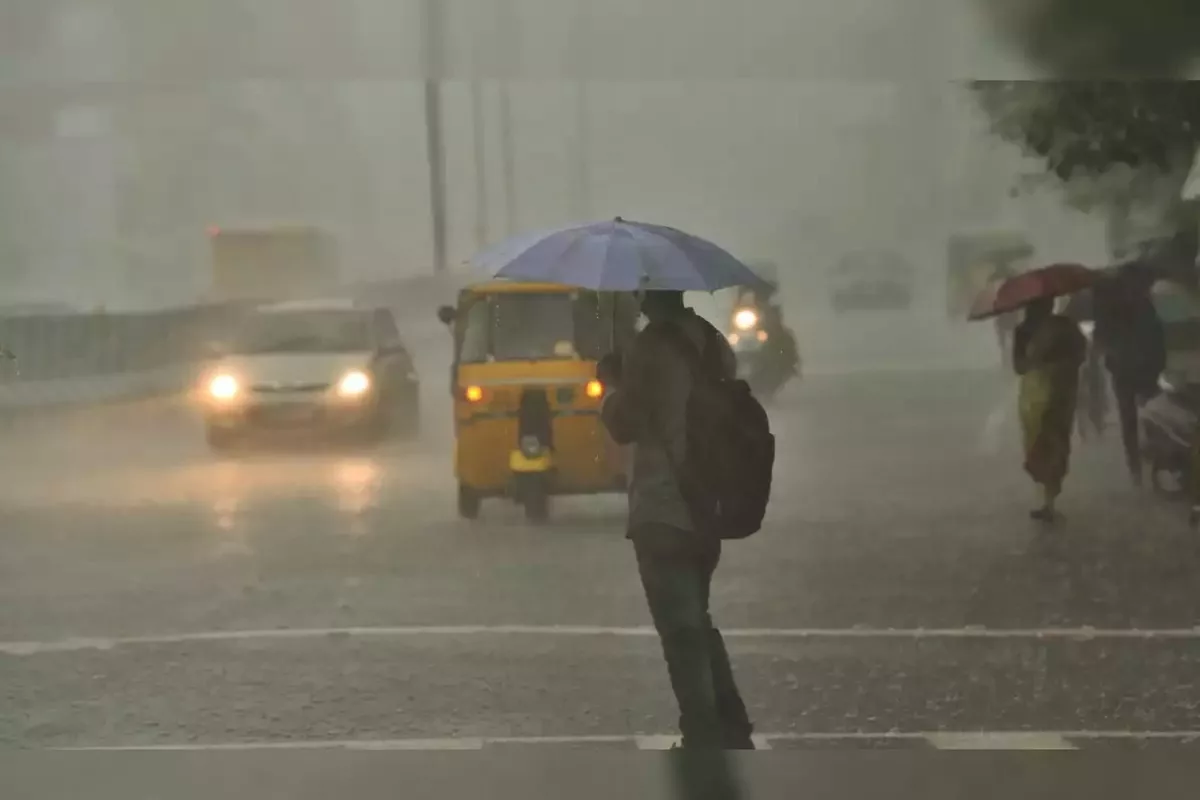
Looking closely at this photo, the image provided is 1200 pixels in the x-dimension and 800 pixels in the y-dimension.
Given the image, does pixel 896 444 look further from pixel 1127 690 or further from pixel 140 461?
pixel 140 461

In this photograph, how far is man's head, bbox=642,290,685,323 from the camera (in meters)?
3.97

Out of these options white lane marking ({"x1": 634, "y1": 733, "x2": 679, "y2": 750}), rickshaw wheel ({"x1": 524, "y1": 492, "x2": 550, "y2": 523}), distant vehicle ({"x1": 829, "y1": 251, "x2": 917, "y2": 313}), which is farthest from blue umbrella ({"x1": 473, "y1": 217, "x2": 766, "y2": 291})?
white lane marking ({"x1": 634, "y1": 733, "x2": 679, "y2": 750})

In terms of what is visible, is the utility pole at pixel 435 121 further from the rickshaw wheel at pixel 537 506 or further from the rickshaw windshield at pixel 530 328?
the rickshaw wheel at pixel 537 506

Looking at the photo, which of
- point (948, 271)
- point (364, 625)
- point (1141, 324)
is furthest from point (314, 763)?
point (1141, 324)

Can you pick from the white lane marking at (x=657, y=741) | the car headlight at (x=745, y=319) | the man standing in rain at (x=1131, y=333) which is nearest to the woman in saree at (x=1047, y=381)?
the man standing in rain at (x=1131, y=333)

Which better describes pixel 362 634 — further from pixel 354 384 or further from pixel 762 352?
pixel 762 352

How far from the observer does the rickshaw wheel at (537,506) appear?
4344 mm

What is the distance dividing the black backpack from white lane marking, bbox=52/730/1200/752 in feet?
2.47

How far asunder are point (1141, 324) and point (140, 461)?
11.3 feet

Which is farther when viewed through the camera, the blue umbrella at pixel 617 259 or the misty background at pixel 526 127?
the misty background at pixel 526 127

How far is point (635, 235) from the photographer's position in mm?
4008

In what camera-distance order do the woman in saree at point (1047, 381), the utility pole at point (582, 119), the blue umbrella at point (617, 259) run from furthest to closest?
the woman in saree at point (1047, 381)
the utility pole at point (582, 119)
the blue umbrella at point (617, 259)

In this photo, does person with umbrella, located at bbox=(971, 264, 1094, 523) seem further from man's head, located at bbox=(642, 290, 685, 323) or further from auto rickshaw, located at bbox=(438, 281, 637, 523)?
auto rickshaw, located at bbox=(438, 281, 637, 523)

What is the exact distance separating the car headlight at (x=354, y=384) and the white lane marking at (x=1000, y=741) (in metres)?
2.24
